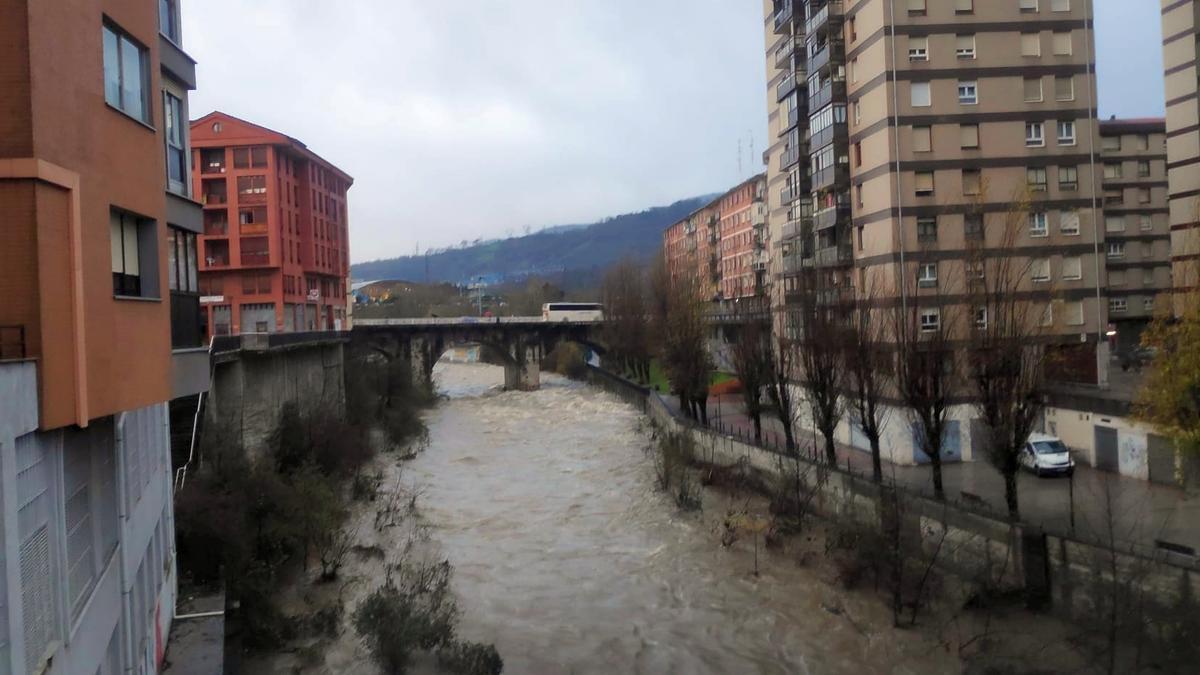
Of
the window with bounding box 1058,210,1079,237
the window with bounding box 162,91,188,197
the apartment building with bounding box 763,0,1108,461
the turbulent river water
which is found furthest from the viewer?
the window with bounding box 1058,210,1079,237

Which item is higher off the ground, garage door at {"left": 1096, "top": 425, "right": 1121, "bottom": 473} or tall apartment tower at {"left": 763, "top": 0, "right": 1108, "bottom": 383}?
tall apartment tower at {"left": 763, "top": 0, "right": 1108, "bottom": 383}

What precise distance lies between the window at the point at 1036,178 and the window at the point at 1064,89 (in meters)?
2.14

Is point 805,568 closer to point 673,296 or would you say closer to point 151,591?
point 151,591

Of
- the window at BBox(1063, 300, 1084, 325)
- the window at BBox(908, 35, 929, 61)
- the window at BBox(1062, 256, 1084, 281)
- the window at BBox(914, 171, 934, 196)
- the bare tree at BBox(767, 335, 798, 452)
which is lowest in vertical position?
the bare tree at BBox(767, 335, 798, 452)

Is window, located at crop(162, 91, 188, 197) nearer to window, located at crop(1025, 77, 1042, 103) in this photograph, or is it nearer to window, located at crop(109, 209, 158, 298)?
window, located at crop(109, 209, 158, 298)

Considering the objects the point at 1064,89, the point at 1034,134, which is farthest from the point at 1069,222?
the point at 1064,89

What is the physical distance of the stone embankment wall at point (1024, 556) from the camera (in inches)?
477

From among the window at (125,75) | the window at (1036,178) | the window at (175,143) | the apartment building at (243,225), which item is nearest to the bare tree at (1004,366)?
the window at (1036,178)

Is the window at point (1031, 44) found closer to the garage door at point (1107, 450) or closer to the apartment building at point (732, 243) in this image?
the garage door at point (1107, 450)

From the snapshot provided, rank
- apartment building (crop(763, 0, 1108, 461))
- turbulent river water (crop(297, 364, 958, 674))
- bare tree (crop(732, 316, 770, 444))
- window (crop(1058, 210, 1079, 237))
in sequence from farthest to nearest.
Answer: bare tree (crop(732, 316, 770, 444)) → window (crop(1058, 210, 1079, 237)) → apartment building (crop(763, 0, 1108, 461)) → turbulent river water (crop(297, 364, 958, 674))

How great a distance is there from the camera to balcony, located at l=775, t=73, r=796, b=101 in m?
31.3

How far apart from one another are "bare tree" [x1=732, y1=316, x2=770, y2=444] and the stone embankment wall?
5727 millimetres

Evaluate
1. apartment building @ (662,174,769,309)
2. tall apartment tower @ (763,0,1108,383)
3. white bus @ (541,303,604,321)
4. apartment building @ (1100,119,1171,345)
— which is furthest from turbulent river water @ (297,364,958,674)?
white bus @ (541,303,604,321)

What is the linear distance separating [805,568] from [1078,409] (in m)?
9.85
